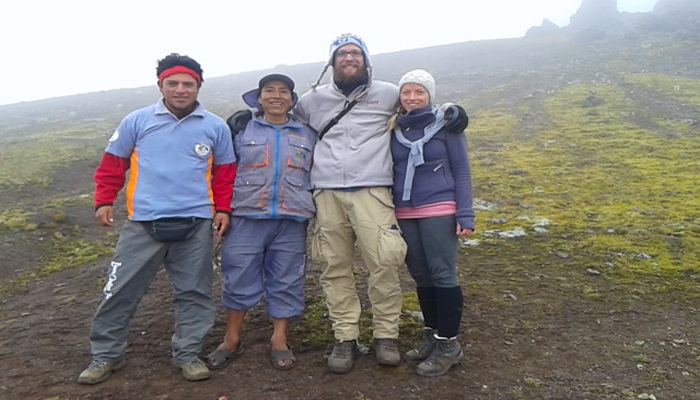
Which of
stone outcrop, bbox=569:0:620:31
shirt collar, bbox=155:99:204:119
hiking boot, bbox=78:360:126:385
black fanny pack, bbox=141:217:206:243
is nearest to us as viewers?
hiking boot, bbox=78:360:126:385

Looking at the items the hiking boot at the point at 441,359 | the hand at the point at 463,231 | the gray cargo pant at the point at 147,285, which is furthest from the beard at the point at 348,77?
the hiking boot at the point at 441,359

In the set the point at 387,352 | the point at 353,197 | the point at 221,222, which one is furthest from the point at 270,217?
the point at 387,352

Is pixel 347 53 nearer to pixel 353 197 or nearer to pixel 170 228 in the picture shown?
pixel 353 197

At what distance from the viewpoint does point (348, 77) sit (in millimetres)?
5332

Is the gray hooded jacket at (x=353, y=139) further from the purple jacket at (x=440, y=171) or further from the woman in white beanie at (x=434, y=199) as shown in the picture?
the purple jacket at (x=440, y=171)

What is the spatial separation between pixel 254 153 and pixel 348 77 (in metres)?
1.33

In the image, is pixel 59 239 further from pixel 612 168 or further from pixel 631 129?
pixel 631 129

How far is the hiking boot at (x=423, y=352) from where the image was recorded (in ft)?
17.4

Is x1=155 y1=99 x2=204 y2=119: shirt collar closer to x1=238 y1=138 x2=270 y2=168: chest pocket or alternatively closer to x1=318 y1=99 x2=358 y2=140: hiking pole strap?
x1=238 y1=138 x2=270 y2=168: chest pocket

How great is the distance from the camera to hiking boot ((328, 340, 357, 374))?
5.06 meters

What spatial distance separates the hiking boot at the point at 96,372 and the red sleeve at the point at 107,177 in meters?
1.60

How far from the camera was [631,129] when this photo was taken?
23062mm

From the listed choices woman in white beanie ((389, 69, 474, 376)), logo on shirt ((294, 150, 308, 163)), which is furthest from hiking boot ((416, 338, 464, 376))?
logo on shirt ((294, 150, 308, 163))

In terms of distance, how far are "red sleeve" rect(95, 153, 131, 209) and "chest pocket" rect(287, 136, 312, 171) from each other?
1.73 metres
